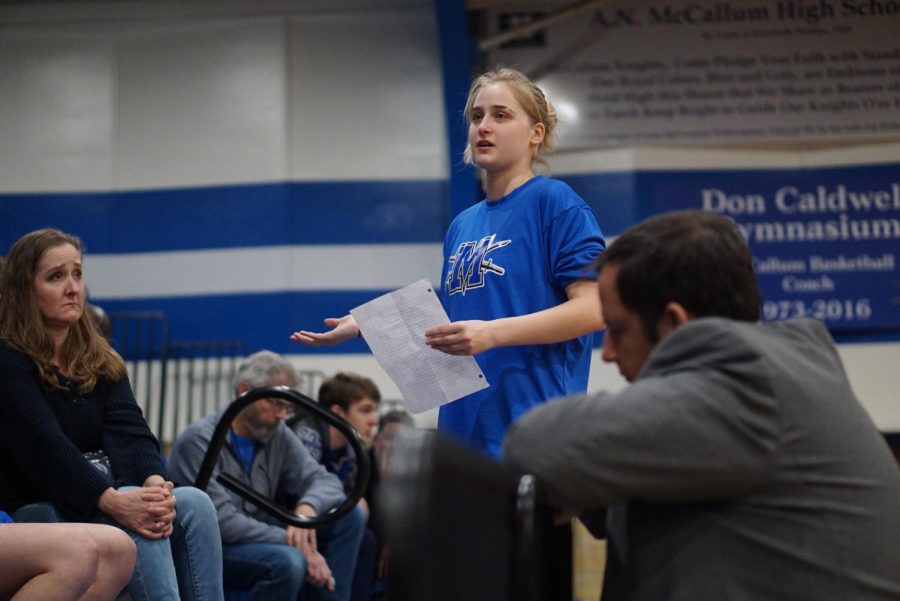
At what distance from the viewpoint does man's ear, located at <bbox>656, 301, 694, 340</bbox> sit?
Result: 125 centimetres

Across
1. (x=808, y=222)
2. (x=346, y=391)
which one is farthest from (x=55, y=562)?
(x=808, y=222)

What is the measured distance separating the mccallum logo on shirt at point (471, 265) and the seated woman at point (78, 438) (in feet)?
3.04

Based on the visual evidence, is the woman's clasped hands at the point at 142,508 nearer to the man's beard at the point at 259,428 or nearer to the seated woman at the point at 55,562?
the seated woman at the point at 55,562

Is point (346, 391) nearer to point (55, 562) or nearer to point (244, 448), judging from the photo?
point (244, 448)

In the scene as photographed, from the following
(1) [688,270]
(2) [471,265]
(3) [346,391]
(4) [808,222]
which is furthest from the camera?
(4) [808,222]

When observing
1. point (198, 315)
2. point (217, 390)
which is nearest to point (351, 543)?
point (217, 390)

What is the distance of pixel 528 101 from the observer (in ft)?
8.34

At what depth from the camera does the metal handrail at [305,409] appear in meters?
3.29

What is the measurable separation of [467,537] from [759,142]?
6.80 metres

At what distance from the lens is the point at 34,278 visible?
115 inches

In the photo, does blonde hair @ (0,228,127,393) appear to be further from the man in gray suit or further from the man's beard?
the man in gray suit

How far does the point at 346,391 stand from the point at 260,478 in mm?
1263

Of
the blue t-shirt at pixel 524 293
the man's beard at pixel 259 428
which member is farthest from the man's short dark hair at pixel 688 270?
the man's beard at pixel 259 428

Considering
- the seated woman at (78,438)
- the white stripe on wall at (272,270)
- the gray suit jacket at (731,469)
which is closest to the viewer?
the gray suit jacket at (731,469)
